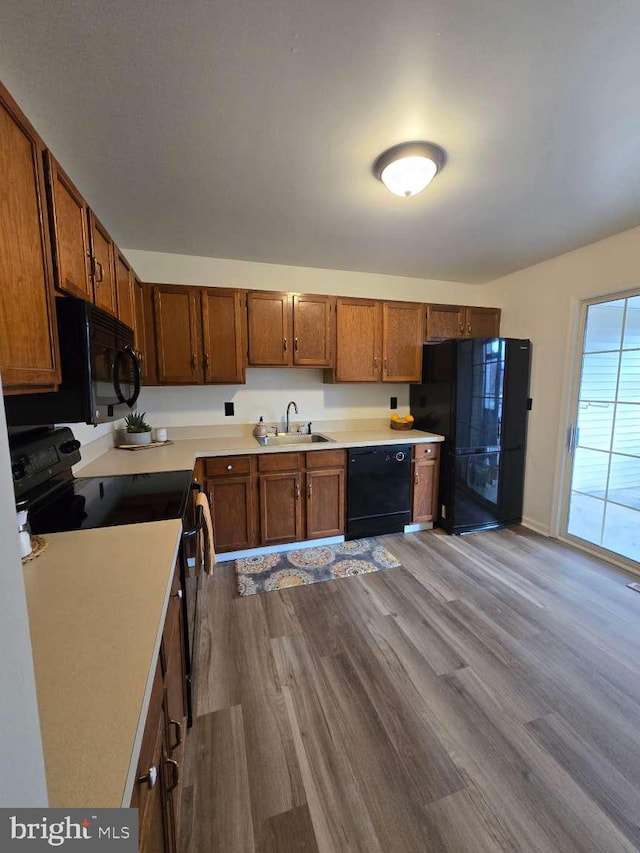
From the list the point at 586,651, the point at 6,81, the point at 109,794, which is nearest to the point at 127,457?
the point at 6,81

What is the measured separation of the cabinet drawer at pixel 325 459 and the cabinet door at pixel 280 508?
0.15 meters

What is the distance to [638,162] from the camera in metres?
1.67

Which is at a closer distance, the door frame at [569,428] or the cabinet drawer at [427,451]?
the door frame at [569,428]

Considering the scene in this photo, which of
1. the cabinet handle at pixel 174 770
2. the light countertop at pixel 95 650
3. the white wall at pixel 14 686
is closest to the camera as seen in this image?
the white wall at pixel 14 686

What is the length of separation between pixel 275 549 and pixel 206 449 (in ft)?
3.27

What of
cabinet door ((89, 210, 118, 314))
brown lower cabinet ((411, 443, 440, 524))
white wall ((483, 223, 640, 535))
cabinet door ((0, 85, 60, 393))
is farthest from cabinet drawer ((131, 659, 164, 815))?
white wall ((483, 223, 640, 535))

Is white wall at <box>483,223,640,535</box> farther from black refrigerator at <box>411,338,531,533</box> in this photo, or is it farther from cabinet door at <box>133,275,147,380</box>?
cabinet door at <box>133,275,147,380</box>

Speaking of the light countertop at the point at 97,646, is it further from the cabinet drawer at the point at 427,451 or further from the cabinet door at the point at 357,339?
the cabinet drawer at the point at 427,451

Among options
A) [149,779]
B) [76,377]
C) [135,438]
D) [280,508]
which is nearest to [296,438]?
[280,508]

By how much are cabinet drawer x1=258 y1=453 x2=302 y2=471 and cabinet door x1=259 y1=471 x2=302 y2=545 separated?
2.0 inches

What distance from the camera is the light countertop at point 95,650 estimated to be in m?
0.49

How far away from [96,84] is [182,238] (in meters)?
1.30

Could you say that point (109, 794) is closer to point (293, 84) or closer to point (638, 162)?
point (293, 84)

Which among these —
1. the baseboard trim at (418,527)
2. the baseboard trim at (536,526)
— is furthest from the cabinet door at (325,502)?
the baseboard trim at (536,526)
